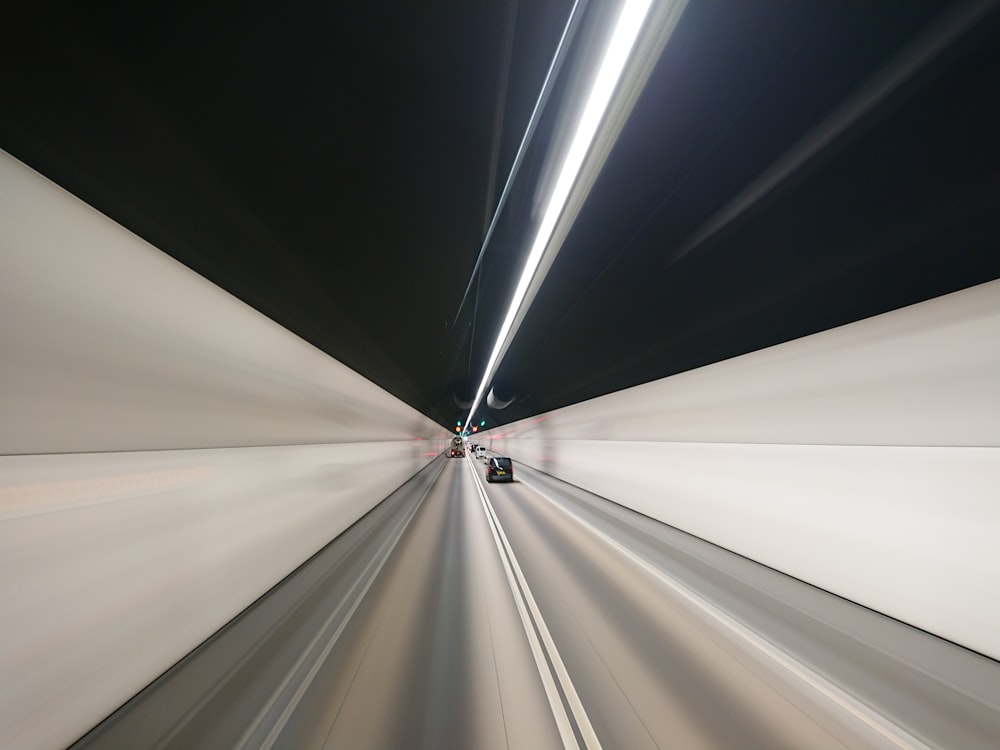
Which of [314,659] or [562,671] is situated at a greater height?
[562,671]

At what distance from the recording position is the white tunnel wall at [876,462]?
115 inches

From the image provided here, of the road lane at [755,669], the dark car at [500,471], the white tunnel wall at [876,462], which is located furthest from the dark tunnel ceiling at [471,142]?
the dark car at [500,471]

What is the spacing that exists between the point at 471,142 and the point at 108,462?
347 cm

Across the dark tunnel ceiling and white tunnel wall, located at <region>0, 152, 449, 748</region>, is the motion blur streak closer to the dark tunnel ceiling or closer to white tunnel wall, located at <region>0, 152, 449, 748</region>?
the dark tunnel ceiling

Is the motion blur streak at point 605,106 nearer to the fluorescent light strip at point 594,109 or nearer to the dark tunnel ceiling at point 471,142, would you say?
the fluorescent light strip at point 594,109

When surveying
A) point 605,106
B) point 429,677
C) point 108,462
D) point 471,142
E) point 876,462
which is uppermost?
point 605,106

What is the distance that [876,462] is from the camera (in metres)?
3.60

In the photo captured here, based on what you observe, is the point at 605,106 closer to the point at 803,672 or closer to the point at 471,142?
the point at 471,142

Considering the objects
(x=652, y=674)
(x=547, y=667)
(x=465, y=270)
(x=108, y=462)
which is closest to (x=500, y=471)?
(x=465, y=270)

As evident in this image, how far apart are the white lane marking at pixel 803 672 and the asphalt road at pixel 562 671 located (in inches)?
0.6

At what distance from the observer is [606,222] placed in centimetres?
393

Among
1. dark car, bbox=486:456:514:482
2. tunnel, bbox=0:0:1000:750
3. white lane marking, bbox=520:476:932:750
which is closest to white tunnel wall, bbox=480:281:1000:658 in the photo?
tunnel, bbox=0:0:1000:750

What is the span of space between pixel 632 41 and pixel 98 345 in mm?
4078

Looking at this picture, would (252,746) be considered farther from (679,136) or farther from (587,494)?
(587,494)
